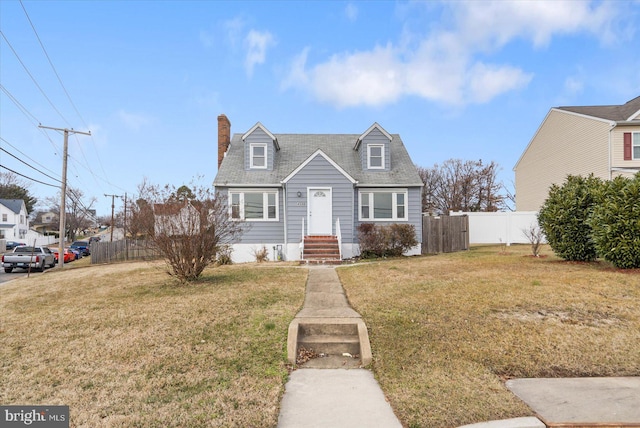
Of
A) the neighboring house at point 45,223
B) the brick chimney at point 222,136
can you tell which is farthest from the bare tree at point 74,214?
the brick chimney at point 222,136

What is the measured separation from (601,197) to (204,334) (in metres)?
10.5

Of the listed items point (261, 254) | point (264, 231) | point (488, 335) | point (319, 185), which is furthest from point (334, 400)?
point (264, 231)

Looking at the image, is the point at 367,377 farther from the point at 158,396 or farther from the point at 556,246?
the point at 556,246

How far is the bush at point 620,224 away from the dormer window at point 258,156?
14274mm

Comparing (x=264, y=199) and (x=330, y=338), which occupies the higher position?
(x=264, y=199)

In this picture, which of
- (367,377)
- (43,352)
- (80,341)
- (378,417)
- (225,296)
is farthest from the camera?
(225,296)

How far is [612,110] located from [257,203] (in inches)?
915

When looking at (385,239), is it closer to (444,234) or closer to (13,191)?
(444,234)

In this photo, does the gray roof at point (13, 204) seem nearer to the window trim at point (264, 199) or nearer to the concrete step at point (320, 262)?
the window trim at point (264, 199)

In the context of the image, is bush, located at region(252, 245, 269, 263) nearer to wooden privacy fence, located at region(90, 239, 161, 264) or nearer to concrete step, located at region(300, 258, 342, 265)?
concrete step, located at region(300, 258, 342, 265)

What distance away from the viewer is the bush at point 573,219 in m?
11.2

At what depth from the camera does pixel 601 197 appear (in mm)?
10227

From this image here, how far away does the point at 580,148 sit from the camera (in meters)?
24.2

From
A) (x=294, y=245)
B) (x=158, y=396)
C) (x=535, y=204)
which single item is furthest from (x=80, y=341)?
(x=535, y=204)
